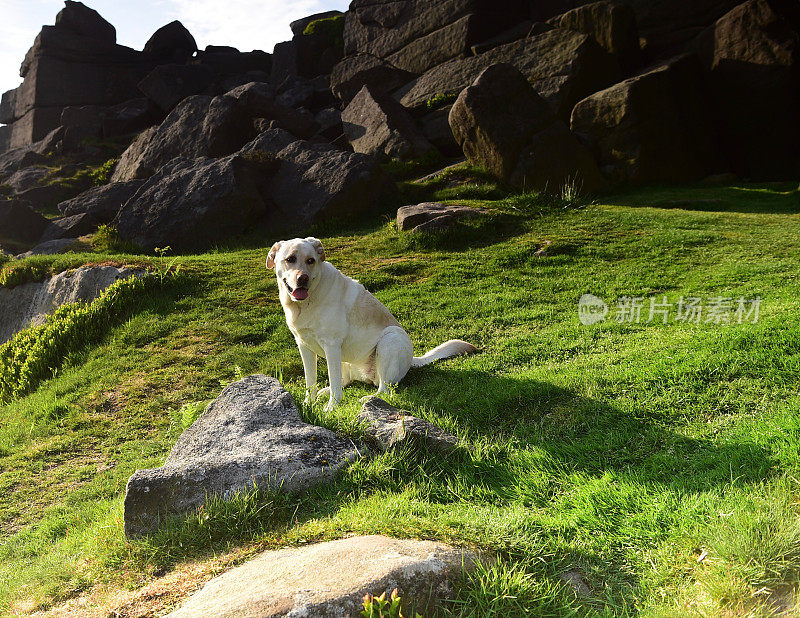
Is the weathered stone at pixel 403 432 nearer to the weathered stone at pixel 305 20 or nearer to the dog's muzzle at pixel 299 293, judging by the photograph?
the dog's muzzle at pixel 299 293

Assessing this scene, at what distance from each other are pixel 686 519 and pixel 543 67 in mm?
18901

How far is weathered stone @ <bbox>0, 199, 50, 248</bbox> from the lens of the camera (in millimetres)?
19453

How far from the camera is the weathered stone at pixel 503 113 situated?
16297mm

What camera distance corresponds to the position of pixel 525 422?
18.6 ft

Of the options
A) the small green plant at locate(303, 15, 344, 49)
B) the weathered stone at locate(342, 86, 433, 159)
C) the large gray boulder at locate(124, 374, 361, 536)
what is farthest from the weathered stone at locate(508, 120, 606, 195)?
the small green plant at locate(303, 15, 344, 49)

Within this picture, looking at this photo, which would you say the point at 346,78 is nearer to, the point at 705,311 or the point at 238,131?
the point at 238,131

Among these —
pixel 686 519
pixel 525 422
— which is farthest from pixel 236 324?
pixel 686 519

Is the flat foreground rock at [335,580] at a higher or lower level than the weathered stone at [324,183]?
lower

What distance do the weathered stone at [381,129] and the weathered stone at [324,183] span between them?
332 cm

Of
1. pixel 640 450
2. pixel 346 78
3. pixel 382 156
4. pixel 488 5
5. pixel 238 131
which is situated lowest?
pixel 640 450

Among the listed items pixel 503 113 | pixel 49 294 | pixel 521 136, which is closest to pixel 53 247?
pixel 49 294

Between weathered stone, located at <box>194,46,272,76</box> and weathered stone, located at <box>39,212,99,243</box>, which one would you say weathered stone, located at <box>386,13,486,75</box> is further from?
weathered stone, located at <box>194,46,272,76</box>

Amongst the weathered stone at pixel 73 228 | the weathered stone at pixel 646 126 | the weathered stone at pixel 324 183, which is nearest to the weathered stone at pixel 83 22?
the weathered stone at pixel 73 228

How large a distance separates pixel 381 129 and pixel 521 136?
236 inches
